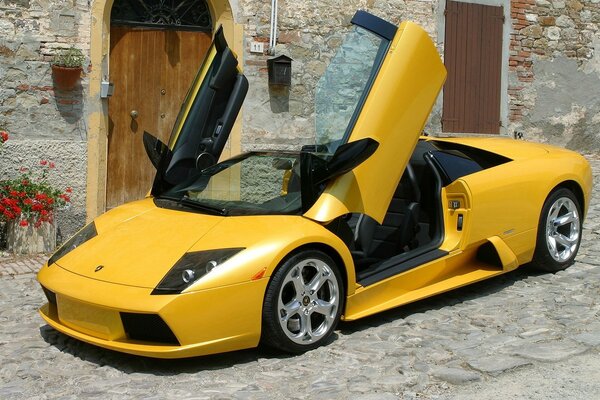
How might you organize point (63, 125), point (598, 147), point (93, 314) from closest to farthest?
point (93, 314), point (63, 125), point (598, 147)

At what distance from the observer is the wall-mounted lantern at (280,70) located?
9648 mm

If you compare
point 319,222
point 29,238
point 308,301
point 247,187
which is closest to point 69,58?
point 29,238

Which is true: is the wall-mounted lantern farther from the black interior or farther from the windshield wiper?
the windshield wiper

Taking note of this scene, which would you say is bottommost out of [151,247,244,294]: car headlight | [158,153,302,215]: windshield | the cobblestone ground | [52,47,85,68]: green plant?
the cobblestone ground

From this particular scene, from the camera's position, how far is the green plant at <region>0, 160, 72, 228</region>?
7.66m

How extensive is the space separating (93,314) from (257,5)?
6.29 m

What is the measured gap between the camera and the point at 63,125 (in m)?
8.76

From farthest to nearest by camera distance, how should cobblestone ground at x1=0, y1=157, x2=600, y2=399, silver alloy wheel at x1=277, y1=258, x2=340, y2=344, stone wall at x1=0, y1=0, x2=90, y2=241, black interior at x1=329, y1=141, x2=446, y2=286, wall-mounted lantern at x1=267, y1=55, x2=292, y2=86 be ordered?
wall-mounted lantern at x1=267, y1=55, x2=292, y2=86, stone wall at x1=0, y1=0, x2=90, y2=241, black interior at x1=329, y1=141, x2=446, y2=286, silver alloy wheel at x1=277, y1=258, x2=340, y2=344, cobblestone ground at x1=0, y1=157, x2=600, y2=399

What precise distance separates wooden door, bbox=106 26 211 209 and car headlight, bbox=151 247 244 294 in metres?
5.35

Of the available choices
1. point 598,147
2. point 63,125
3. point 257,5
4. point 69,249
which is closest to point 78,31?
point 63,125

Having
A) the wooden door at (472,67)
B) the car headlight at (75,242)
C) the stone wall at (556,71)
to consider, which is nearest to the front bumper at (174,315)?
the car headlight at (75,242)

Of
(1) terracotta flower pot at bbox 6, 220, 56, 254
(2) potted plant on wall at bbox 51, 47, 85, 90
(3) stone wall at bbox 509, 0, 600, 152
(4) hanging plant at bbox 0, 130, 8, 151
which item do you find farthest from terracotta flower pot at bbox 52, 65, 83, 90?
(3) stone wall at bbox 509, 0, 600, 152

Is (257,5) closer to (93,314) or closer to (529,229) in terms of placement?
(529,229)

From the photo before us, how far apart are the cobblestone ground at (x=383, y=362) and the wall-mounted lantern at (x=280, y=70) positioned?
4865 mm
